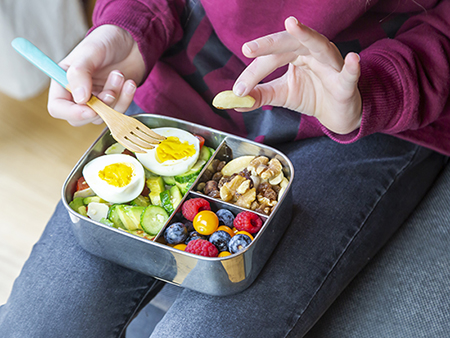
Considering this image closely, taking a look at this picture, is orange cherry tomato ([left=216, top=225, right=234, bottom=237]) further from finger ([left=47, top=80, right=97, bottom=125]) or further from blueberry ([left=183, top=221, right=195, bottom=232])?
finger ([left=47, top=80, right=97, bottom=125])

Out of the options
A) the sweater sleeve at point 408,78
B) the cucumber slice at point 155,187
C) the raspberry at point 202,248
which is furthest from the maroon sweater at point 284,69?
the raspberry at point 202,248

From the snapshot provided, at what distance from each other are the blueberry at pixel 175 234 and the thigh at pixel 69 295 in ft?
0.50

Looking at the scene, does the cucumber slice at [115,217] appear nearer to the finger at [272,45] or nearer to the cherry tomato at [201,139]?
the cherry tomato at [201,139]

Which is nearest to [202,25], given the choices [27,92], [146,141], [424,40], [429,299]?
[146,141]

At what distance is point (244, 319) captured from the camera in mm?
711

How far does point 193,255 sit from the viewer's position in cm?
63

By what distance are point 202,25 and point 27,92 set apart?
37.6 inches

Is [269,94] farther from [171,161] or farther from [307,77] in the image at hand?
[171,161]

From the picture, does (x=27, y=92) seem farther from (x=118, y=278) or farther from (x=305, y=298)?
(x=305, y=298)

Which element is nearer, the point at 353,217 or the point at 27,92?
the point at 353,217

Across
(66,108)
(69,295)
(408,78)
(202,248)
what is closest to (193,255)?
(202,248)

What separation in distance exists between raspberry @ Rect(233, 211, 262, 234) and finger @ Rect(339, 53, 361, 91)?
9.9 inches

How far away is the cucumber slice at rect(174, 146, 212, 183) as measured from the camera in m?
0.81

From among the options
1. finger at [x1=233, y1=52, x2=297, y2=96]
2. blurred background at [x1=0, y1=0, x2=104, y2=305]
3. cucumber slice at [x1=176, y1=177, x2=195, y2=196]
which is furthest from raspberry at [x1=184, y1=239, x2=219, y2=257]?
blurred background at [x1=0, y1=0, x2=104, y2=305]
